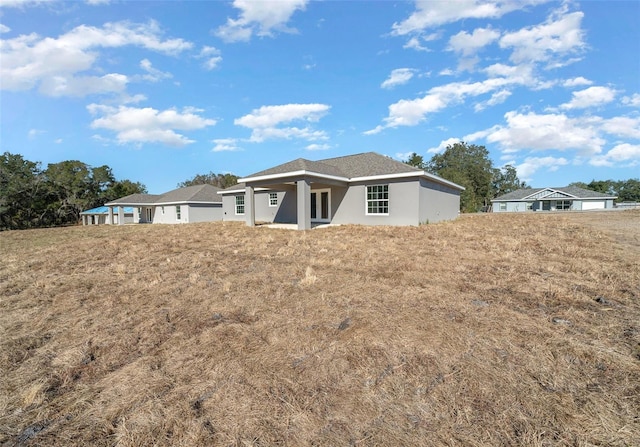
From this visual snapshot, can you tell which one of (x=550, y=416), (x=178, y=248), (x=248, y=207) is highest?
(x=248, y=207)

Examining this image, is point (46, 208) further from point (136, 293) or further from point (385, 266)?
point (385, 266)

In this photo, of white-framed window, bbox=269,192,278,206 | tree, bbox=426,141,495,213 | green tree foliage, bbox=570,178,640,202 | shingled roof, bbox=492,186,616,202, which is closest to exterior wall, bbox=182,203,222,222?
white-framed window, bbox=269,192,278,206

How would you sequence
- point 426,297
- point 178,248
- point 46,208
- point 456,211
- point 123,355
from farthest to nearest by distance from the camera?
1. point 46,208
2. point 456,211
3. point 178,248
4. point 426,297
5. point 123,355

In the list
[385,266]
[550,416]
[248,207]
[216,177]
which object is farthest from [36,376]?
[216,177]

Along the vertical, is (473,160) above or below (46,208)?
above

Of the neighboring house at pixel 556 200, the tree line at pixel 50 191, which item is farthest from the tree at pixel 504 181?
the tree line at pixel 50 191

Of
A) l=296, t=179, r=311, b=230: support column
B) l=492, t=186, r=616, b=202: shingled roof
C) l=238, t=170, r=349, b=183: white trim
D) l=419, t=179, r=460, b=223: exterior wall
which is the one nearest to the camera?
l=238, t=170, r=349, b=183: white trim

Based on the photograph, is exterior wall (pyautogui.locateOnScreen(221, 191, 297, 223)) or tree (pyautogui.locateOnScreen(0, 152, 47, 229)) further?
tree (pyautogui.locateOnScreen(0, 152, 47, 229))

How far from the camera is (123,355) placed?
134 inches

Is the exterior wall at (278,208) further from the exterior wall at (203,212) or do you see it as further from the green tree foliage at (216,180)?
the green tree foliage at (216,180)

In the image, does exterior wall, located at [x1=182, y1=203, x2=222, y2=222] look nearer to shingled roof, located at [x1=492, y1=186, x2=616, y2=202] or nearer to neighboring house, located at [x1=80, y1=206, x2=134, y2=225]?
neighboring house, located at [x1=80, y1=206, x2=134, y2=225]

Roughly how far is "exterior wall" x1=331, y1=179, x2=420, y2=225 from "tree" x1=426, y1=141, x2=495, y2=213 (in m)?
33.7

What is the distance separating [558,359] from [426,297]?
6.24 ft

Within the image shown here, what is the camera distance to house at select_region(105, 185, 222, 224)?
97.2 ft
